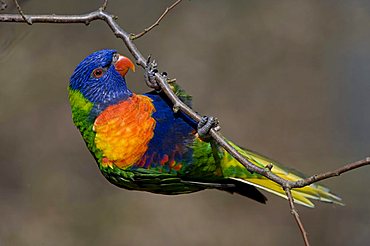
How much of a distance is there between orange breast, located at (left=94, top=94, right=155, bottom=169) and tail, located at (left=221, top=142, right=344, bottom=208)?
14.6 inches

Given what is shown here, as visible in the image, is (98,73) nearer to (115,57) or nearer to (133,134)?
(115,57)

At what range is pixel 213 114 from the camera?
6426 mm

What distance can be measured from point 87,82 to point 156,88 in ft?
0.88

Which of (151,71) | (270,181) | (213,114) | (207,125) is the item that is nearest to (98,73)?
(151,71)

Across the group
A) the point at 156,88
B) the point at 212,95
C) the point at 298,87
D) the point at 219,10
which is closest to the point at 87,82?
the point at 156,88

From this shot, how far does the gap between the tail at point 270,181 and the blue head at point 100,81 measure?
518 mm

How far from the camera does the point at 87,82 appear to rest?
7.97ft

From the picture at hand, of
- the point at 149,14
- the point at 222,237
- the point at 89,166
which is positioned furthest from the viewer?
the point at 149,14

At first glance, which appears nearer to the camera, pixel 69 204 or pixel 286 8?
pixel 69 204

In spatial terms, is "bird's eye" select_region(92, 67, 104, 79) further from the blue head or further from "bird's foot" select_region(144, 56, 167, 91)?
"bird's foot" select_region(144, 56, 167, 91)

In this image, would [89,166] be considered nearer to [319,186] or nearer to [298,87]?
[298,87]

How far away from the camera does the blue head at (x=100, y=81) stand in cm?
243

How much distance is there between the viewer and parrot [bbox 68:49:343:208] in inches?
93.9

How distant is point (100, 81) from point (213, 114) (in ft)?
13.2
